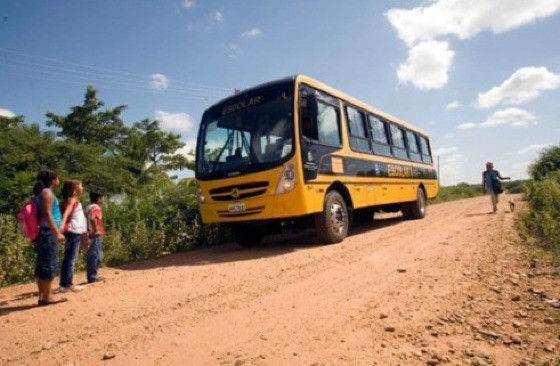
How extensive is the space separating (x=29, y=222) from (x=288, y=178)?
3.70 meters

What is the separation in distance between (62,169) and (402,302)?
24.0 m

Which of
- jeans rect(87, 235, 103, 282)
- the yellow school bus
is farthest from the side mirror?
jeans rect(87, 235, 103, 282)

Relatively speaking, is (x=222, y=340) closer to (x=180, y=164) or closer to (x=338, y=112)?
(x=338, y=112)

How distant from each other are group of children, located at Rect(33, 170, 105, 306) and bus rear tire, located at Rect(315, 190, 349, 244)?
3686 millimetres

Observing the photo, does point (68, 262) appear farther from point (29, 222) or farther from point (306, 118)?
point (306, 118)

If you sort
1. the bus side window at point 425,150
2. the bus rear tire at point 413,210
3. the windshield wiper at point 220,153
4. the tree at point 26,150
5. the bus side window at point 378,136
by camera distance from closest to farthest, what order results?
the windshield wiper at point 220,153 → the bus side window at point 378,136 → the bus rear tire at point 413,210 → the bus side window at point 425,150 → the tree at point 26,150

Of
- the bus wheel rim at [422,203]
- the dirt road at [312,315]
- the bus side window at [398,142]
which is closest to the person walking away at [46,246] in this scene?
the dirt road at [312,315]

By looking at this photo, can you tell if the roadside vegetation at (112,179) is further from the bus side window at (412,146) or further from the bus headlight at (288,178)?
the bus side window at (412,146)

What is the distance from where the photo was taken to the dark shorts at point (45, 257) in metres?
4.26

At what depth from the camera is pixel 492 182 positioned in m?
12.3

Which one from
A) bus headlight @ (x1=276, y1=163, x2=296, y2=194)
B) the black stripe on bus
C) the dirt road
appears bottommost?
the dirt road

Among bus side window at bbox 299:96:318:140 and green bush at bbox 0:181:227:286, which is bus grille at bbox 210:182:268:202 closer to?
bus side window at bbox 299:96:318:140

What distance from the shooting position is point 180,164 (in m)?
33.0

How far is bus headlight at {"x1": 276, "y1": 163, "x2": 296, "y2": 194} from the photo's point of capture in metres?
6.41
